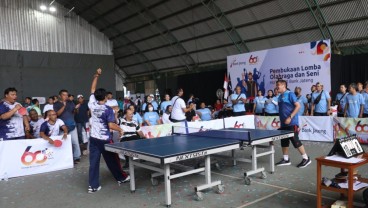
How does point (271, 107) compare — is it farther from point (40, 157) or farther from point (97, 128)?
point (40, 157)

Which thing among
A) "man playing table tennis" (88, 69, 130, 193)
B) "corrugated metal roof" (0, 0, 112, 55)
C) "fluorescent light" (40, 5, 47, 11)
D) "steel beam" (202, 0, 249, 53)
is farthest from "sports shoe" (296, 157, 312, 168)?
"fluorescent light" (40, 5, 47, 11)

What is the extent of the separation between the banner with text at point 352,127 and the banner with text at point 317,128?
7.0 inches

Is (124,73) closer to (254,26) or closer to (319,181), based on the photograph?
(254,26)

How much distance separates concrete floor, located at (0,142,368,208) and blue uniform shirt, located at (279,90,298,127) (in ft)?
3.06

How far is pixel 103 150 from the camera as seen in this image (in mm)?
5242

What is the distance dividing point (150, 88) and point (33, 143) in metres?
22.4

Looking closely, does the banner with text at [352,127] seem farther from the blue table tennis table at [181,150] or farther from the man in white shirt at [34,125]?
the man in white shirt at [34,125]

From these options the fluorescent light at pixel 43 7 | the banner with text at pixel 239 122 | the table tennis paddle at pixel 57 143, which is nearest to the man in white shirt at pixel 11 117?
the table tennis paddle at pixel 57 143

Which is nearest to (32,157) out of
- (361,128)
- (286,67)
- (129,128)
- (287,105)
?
(129,128)

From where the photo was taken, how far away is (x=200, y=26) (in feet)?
61.4

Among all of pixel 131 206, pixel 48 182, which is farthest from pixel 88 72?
pixel 131 206

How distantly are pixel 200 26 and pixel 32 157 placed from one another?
555 inches

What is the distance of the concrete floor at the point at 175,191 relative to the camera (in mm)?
4438

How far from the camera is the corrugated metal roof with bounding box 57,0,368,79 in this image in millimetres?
14008
